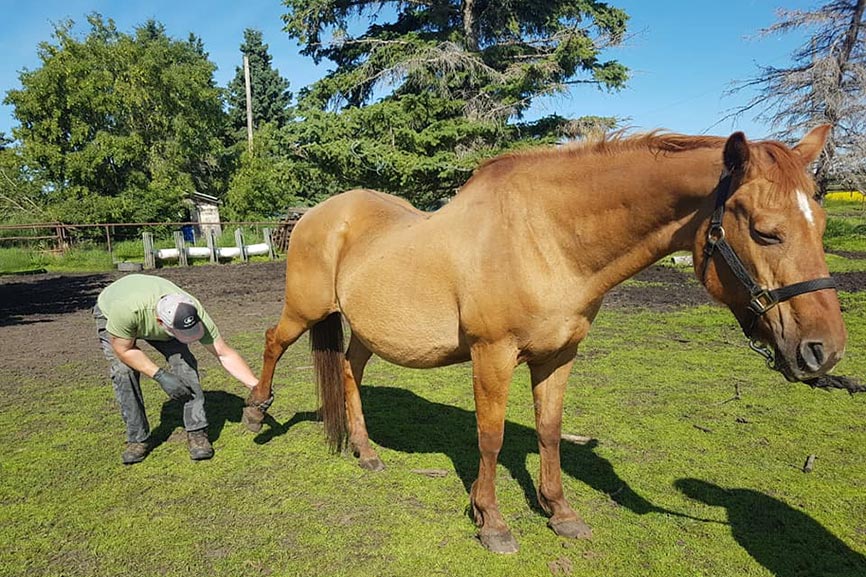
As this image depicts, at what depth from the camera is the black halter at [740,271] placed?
2.00m

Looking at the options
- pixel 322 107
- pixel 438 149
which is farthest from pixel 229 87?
pixel 438 149

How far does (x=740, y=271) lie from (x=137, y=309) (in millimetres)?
3955

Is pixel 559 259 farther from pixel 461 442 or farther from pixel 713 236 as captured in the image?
pixel 461 442

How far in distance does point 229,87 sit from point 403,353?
153 feet

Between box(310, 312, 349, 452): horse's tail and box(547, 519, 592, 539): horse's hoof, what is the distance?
1929 mm

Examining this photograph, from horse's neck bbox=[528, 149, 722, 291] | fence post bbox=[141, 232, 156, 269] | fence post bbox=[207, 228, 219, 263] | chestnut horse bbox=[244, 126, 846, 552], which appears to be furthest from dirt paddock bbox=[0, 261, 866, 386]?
horse's neck bbox=[528, 149, 722, 291]

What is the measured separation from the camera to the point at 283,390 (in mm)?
5828

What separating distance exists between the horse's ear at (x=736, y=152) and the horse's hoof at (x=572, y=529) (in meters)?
2.14

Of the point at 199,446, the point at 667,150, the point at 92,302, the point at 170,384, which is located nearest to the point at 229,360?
the point at 170,384

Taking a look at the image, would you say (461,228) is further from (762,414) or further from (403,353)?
(762,414)

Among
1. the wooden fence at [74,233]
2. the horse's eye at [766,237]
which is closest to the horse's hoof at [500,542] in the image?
the horse's eye at [766,237]

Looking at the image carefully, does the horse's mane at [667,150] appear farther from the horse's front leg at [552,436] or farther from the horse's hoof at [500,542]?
the horse's hoof at [500,542]

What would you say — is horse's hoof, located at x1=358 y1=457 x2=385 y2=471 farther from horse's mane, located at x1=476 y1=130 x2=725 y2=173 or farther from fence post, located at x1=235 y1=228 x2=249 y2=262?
fence post, located at x1=235 y1=228 x2=249 y2=262

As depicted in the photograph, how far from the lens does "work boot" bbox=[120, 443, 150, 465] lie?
3.98 meters
